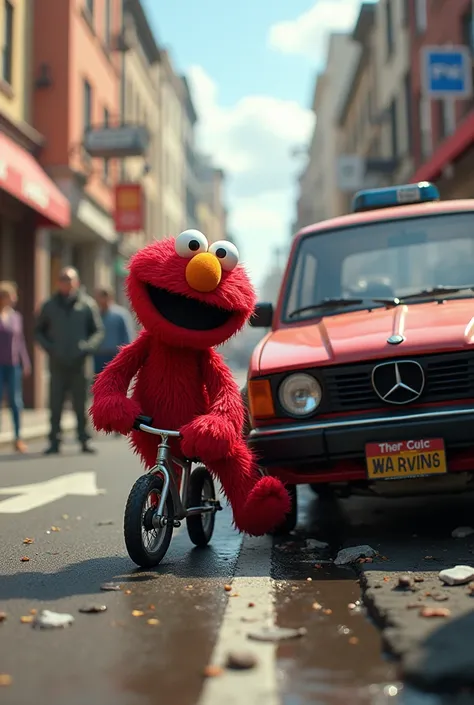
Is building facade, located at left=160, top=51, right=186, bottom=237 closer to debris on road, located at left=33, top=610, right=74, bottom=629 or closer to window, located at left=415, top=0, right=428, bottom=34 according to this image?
window, located at left=415, top=0, right=428, bottom=34

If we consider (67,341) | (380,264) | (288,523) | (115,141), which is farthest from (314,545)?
(115,141)

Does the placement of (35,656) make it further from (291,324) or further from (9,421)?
(9,421)

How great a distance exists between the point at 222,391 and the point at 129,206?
22.7m

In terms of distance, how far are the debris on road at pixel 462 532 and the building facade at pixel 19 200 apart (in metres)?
13.7

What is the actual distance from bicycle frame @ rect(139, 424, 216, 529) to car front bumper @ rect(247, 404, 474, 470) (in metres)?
0.42

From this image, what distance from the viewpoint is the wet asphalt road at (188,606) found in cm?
271

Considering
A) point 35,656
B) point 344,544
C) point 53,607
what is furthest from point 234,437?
point 35,656

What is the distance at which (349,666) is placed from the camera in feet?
9.37

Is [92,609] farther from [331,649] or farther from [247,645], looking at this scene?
[331,649]

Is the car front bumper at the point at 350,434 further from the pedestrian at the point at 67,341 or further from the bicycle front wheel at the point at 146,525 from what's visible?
the pedestrian at the point at 67,341

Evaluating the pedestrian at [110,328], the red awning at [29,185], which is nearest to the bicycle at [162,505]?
the pedestrian at [110,328]

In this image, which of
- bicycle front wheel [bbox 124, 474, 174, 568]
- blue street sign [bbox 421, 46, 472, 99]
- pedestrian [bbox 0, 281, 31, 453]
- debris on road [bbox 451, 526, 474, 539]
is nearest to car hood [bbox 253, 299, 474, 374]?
bicycle front wheel [bbox 124, 474, 174, 568]

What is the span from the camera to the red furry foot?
4656 millimetres

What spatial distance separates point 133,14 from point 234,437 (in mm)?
33288
